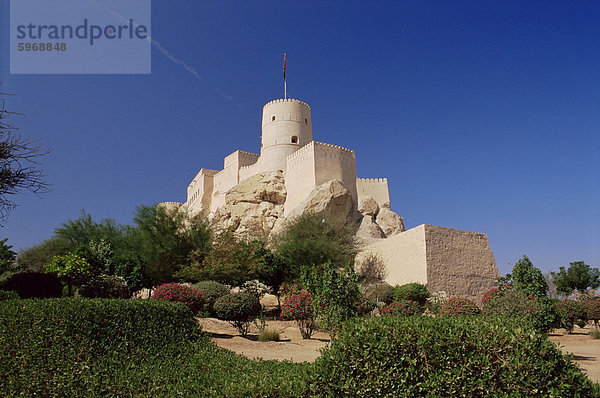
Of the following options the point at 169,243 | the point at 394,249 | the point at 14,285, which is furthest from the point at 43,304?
the point at 394,249

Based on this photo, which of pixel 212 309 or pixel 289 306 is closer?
pixel 289 306

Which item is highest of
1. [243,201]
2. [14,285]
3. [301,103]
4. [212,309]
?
[301,103]

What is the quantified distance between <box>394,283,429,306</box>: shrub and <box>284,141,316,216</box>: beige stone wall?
12028mm

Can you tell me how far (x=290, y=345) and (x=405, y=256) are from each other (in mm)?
12240

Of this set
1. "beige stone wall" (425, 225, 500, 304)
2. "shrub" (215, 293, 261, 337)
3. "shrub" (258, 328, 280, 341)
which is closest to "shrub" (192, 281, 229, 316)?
"shrub" (215, 293, 261, 337)

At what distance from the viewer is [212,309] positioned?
13.4 meters

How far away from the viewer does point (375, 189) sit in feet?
109

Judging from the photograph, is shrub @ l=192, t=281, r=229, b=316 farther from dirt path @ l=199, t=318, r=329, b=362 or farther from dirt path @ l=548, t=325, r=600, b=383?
dirt path @ l=548, t=325, r=600, b=383

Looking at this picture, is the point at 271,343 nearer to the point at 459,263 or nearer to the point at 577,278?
the point at 459,263

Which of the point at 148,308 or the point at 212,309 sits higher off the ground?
the point at 148,308

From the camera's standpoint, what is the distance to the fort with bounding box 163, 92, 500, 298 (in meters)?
20.8

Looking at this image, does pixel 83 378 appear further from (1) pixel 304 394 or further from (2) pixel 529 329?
(2) pixel 529 329

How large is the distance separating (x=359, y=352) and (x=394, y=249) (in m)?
18.8

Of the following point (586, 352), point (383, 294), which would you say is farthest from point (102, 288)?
point (586, 352)
